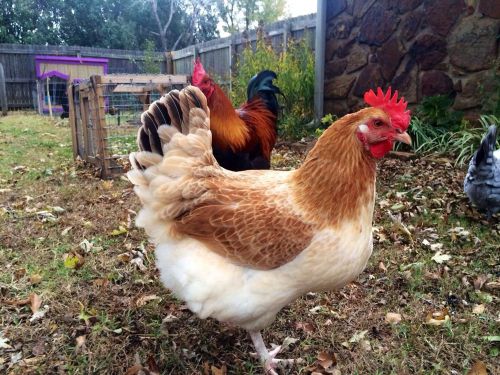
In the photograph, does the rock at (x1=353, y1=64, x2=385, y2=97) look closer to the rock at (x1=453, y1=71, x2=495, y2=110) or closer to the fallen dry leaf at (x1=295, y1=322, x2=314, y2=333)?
the rock at (x1=453, y1=71, x2=495, y2=110)

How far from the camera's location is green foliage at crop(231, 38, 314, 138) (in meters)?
7.64

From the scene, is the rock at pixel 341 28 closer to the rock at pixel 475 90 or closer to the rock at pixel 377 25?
the rock at pixel 377 25

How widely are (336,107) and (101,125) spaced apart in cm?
446

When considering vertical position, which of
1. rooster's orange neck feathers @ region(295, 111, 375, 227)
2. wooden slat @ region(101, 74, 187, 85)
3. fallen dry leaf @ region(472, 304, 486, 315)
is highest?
wooden slat @ region(101, 74, 187, 85)

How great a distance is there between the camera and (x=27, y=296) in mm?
2812

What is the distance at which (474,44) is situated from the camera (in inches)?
221

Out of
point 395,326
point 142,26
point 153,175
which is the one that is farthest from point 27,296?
point 142,26

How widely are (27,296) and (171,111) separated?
6.02ft

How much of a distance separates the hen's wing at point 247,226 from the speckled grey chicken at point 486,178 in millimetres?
2709

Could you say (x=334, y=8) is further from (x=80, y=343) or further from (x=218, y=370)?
(x=80, y=343)

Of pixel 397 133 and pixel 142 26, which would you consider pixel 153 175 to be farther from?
pixel 142 26

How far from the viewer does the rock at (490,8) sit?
530 centimetres

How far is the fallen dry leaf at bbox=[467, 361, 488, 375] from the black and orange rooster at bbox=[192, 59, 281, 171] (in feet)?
8.67


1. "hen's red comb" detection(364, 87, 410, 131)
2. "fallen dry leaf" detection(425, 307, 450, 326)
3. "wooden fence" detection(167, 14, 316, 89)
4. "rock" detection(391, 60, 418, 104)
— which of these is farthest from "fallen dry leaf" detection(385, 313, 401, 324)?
"wooden fence" detection(167, 14, 316, 89)
